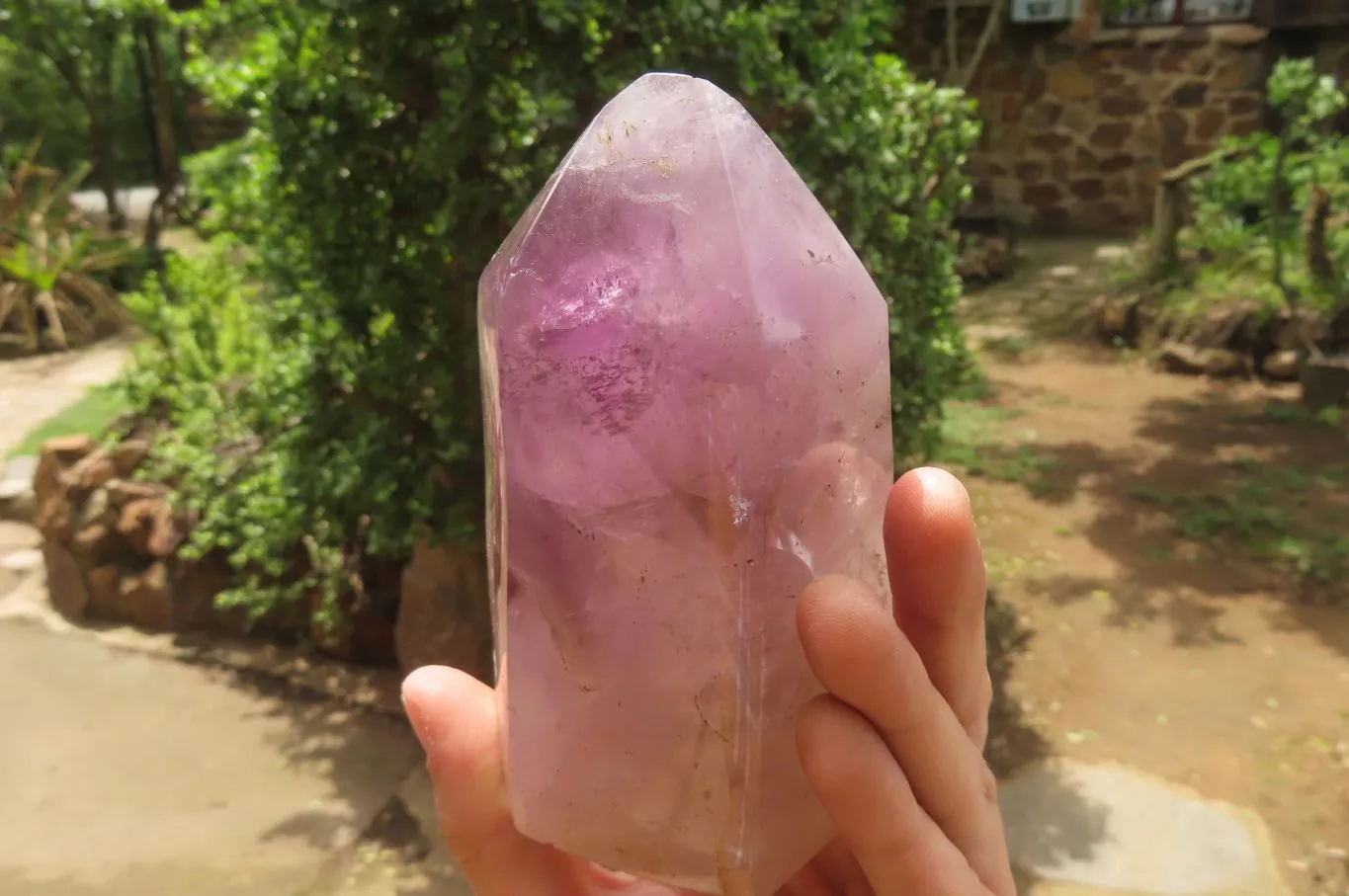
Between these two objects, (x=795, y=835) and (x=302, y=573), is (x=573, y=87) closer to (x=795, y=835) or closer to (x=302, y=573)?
(x=795, y=835)

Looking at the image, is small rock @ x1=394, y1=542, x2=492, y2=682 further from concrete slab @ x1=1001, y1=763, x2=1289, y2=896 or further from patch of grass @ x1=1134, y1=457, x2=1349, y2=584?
patch of grass @ x1=1134, y1=457, x2=1349, y2=584

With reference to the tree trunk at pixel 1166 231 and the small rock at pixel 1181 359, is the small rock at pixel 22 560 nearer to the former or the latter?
the small rock at pixel 1181 359

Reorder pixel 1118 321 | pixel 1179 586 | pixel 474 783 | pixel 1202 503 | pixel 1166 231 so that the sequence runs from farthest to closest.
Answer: pixel 1166 231 → pixel 1118 321 → pixel 1202 503 → pixel 1179 586 → pixel 474 783

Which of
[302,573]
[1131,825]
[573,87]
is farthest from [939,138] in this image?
[302,573]

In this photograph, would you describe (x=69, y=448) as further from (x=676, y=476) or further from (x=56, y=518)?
(x=676, y=476)

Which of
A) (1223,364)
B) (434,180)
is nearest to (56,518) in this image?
(434,180)

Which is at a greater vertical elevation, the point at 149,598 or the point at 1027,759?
the point at 149,598

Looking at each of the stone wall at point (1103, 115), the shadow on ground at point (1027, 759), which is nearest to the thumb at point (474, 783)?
the shadow on ground at point (1027, 759)
